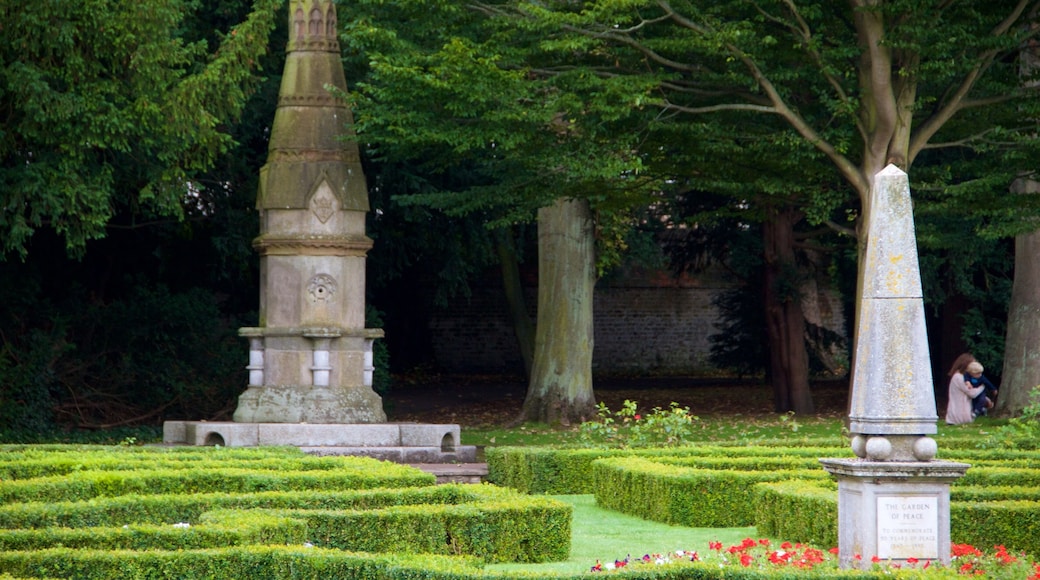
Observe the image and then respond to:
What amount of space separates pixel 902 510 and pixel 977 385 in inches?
632

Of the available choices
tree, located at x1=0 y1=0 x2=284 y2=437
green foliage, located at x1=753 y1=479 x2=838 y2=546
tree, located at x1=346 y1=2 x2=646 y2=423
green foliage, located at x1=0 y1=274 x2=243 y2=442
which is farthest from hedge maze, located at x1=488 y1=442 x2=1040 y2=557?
green foliage, located at x1=0 y1=274 x2=243 y2=442

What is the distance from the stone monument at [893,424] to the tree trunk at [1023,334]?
558 inches

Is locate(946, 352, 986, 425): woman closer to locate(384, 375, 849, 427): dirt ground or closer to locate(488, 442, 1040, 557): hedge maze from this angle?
locate(384, 375, 849, 427): dirt ground

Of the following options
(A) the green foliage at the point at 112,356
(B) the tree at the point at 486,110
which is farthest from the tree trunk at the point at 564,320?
(A) the green foliage at the point at 112,356

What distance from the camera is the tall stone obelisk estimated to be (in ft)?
51.7

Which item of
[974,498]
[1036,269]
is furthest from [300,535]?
[1036,269]

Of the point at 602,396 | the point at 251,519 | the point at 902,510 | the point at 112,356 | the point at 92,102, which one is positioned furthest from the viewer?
the point at 602,396

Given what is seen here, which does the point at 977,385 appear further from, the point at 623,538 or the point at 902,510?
the point at 902,510

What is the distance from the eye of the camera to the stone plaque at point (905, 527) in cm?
770

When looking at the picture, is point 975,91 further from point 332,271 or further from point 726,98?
point 332,271

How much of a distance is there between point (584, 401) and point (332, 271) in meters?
6.53

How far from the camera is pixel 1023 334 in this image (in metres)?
21.3

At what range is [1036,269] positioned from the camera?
69.8 ft

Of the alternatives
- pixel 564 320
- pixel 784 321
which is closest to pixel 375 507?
pixel 564 320
